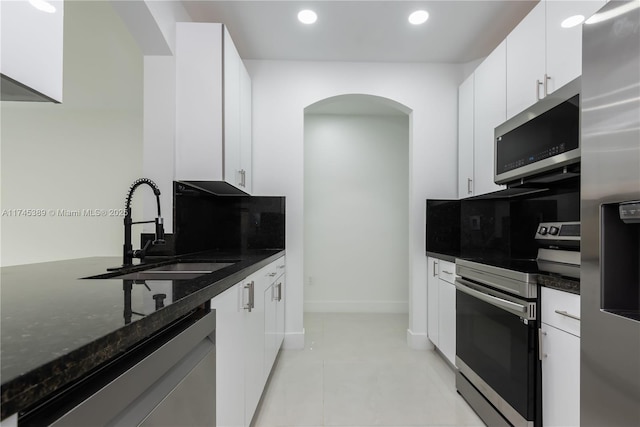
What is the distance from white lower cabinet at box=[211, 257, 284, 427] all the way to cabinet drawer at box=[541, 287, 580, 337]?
4.26 ft

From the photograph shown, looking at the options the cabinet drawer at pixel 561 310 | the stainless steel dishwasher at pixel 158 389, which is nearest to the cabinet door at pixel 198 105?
the stainless steel dishwasher at pixel 158 389

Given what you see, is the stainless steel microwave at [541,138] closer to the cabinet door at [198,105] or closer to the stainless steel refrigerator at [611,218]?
the stainless steel refrigerator at [611,218]

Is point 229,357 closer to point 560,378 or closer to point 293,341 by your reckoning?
point 560,378

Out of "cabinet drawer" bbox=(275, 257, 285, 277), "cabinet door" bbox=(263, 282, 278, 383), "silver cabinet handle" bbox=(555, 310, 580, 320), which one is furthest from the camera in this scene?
"cabinet drawer" bbox=(275, 257, 285, 277)

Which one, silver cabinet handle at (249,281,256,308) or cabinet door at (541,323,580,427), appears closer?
cabinet door at (541,323,580,427)

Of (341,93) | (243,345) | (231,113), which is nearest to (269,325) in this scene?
(243,345)

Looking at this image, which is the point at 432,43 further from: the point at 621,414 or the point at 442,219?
the point at 621,414

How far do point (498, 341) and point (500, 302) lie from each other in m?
0.21

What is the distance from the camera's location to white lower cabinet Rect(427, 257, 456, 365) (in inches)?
92.4

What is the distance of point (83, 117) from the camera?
4.93 metres

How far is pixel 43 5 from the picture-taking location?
793 millimetres

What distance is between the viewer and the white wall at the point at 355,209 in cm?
423

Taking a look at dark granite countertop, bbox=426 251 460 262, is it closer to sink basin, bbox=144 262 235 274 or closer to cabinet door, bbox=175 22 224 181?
sink basin, bbox=144 262 235 274

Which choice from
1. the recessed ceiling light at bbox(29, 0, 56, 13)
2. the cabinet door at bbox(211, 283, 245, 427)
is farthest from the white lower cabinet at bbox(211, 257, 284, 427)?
the recessed ceiling light at bbox(29, 0, 56, 13)
